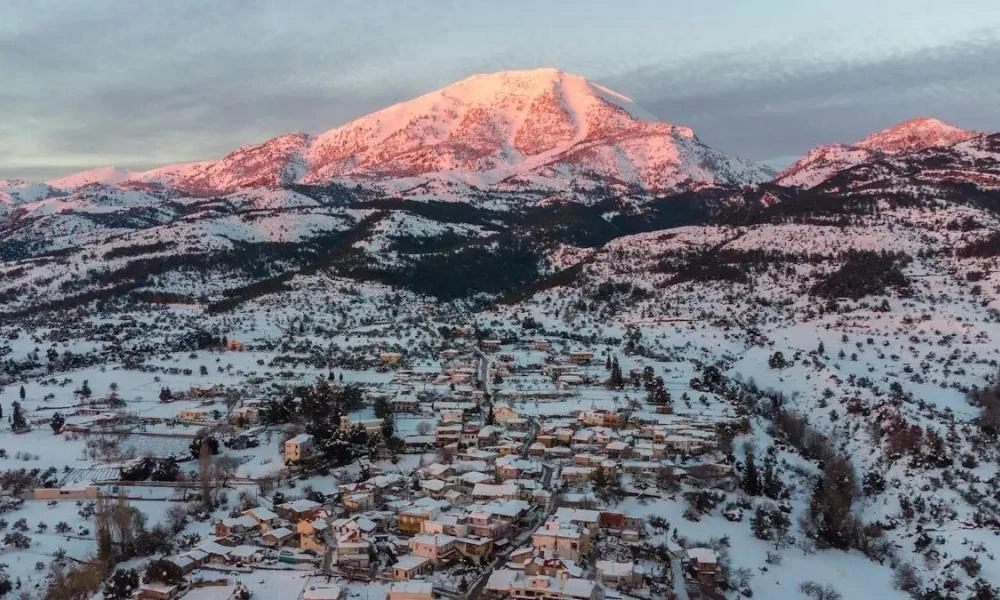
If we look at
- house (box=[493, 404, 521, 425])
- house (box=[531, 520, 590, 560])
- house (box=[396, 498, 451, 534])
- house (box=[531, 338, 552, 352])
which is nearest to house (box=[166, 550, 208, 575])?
house (box=[396, 498, 451, 534])

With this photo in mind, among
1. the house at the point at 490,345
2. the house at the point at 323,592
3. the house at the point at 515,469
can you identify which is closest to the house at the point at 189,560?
the house at the point at 323,592

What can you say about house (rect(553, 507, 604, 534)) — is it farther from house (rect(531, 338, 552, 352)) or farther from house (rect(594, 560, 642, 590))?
house (rect(531, 338, 552, 352))

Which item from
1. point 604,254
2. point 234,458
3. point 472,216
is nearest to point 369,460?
point 234,458

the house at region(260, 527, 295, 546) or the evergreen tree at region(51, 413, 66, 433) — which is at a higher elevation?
the evergreen tree at region(51, 413, 66, 433)

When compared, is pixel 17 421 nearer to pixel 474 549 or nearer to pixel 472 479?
pixel 472 479

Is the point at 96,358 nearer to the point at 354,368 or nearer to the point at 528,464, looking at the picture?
the point at 354,368
